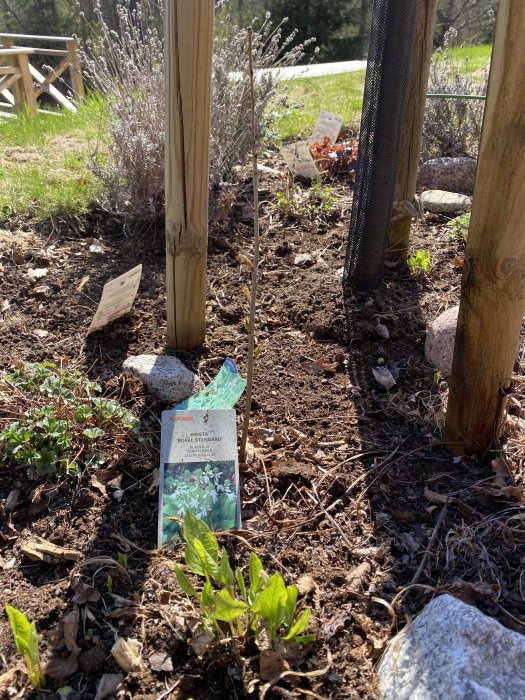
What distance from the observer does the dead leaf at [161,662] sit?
1604mm

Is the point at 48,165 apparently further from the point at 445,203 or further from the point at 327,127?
the point at 445,203

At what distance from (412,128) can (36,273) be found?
2029 millimetres

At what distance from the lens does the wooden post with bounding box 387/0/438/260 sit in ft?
9.79

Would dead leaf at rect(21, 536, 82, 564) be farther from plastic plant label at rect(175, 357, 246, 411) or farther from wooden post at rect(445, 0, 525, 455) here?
wooden post at rect(445, 0, 525, 455)

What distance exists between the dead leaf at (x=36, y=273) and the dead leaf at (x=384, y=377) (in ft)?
5.88

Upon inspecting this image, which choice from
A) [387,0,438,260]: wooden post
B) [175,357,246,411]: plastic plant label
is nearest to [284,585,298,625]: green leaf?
[175,357,246,411]: plastic plant label

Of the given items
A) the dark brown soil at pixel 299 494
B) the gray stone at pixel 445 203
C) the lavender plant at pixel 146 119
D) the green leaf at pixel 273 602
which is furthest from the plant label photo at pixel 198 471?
the gray stone at pixel 445 203

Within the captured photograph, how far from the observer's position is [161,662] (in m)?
1.62

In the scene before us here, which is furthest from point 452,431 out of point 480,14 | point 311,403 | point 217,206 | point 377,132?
point 480,14

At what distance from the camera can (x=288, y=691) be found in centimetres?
152

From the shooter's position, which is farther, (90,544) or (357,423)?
(357,423)

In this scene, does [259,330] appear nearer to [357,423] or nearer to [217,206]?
[357,423]

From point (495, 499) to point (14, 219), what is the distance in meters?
3.12

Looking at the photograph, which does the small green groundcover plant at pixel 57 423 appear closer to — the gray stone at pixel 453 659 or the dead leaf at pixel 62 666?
the dead leaf at pixel 62 666
